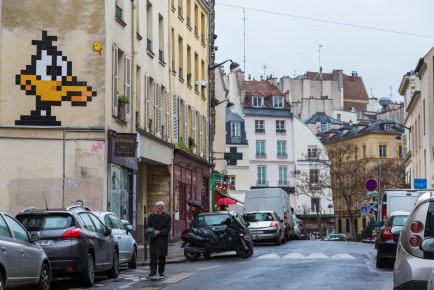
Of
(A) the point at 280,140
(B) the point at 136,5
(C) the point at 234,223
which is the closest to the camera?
(C) the point at 234,223

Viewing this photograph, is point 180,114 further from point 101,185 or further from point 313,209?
point 313,209

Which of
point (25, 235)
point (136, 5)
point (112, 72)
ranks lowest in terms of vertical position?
point (25, 235)

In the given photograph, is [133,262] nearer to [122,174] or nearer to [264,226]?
[122,174]

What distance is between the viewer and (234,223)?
2905 centimetres

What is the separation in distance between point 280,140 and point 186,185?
60.8 meters

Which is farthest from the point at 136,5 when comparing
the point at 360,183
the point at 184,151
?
the point at 360,183

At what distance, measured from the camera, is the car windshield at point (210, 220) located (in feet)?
96.0

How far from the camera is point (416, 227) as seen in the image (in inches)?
424

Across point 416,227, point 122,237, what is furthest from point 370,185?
point 416,227

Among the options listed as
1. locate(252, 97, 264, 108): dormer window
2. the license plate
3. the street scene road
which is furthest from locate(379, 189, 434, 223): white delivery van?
locate(252, 97, 264, 108): dormer window

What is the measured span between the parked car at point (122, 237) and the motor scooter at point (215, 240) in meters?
3.81

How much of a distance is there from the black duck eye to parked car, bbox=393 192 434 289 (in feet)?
69.9

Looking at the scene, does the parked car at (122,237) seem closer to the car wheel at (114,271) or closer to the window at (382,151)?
the car wheel at (114,271)

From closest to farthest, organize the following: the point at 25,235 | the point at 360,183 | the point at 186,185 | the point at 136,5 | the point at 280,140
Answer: the point at 25,235
the point at 136,5
the point at 186,185
the point at 360,183
the point at 280,140
